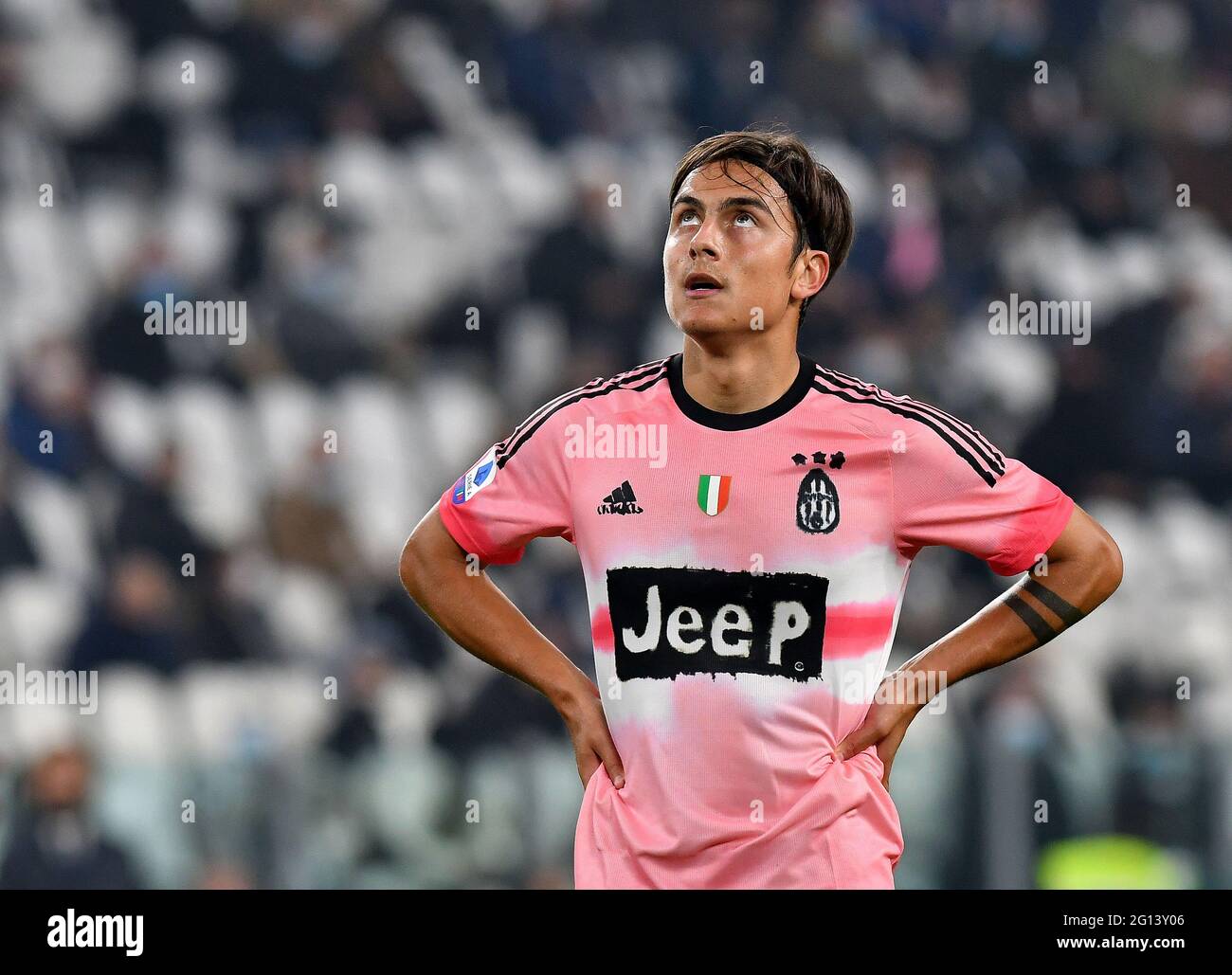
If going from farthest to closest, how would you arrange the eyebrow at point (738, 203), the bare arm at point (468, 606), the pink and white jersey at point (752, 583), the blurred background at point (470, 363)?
the blurred background at point (470, 363) < the bare arm at point (468, 606) < the eyebrow at point (738, 203) < the pink and white jersey at point (752, 583)

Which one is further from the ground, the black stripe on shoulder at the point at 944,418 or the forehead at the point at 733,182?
the forehead at the point at 733,182

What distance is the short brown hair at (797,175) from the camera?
3355 mm

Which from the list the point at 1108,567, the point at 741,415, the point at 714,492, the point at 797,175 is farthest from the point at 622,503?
the point at 1108,567

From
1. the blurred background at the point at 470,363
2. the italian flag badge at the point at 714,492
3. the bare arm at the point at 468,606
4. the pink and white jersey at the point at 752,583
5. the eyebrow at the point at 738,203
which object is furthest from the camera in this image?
the blurred background at the point at 470,363

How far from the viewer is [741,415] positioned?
3.25 metres

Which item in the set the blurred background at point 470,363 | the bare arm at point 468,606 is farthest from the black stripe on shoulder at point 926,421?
the blurred background at point 470,363

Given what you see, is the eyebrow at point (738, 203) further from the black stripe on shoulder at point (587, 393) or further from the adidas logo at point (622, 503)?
the adidas logo at point (622, 503)

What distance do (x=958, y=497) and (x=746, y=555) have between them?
437mm

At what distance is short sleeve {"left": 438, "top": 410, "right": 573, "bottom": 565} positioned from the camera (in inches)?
131

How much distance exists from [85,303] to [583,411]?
14.7 ft

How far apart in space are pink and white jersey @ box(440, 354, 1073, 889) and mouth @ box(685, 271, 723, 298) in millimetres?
203

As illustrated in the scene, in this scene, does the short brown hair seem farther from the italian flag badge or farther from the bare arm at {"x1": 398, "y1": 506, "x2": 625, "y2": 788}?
the bare arm at {"x1": 398, "y1": 506, "x2": 625, "y2": 788}

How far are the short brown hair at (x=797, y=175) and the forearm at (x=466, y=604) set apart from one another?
0.87m
